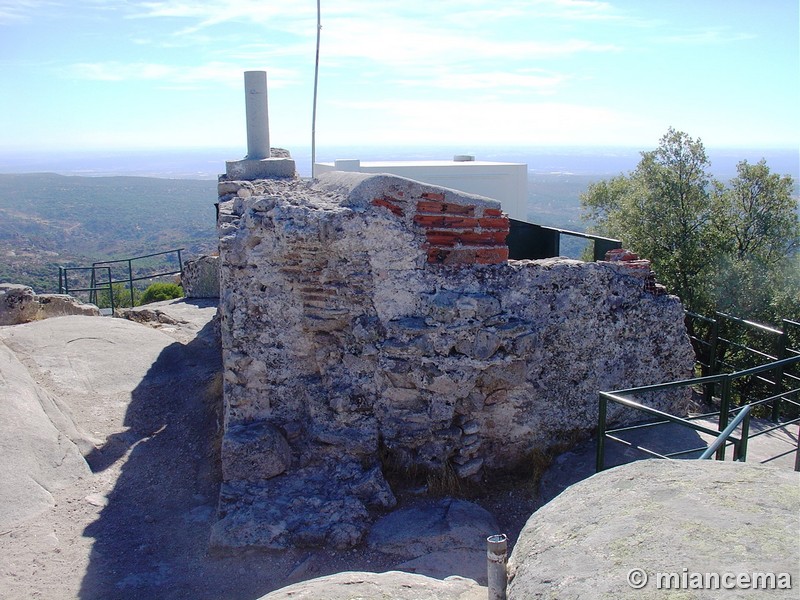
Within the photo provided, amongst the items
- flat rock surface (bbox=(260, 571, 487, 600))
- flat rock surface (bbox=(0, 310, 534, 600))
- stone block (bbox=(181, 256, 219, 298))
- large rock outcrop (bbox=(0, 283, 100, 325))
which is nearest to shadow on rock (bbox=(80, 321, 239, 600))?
flat rock surface (bbox=(0, 310, 534, 600))

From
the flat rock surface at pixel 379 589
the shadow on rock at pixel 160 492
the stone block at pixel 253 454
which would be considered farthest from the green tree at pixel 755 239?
the flat rock surface at pixel 379 589

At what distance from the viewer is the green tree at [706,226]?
14125mm

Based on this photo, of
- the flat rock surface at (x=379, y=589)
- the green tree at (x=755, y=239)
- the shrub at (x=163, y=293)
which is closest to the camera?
the flat rock surface at (x=379, y=589)

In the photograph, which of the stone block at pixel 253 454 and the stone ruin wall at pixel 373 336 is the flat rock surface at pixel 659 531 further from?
the stone block at pixel 253 454

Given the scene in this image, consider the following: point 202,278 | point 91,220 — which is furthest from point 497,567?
A: point 91,220

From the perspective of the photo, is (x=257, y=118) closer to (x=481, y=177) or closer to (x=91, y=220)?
(x=481, y=177)

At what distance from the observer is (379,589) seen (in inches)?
147

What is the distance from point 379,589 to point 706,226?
44.7 feet

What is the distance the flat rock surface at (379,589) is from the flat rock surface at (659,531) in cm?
49

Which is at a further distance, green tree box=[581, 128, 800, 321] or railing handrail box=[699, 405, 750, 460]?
green tree box=[581, 128, 800, 321]

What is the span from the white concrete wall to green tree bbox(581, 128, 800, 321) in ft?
17.1

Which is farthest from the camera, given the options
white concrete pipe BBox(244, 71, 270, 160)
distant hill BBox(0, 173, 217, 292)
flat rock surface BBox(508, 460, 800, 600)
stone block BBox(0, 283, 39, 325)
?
distant hill BBox(0, 173, 217, 292)

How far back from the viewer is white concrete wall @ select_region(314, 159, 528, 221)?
20.4m

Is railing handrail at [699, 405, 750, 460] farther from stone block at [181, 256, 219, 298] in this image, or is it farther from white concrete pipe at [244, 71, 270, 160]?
stone block at [181, 256, 219, 298]
